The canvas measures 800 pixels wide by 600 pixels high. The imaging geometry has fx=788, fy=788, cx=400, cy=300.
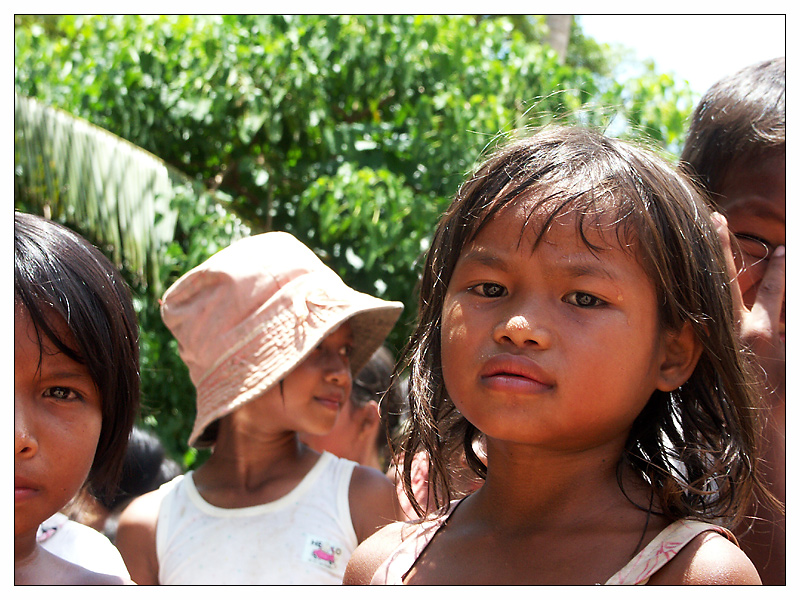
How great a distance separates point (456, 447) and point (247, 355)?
0.86m

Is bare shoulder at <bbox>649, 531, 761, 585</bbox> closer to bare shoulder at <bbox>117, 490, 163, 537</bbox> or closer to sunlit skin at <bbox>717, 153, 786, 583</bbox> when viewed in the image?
sunlit skin at <bbox>717, 153, 786, 583</bbox>

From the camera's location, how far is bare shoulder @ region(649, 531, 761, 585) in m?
1.17

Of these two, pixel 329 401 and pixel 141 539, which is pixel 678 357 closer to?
pixel 329 401

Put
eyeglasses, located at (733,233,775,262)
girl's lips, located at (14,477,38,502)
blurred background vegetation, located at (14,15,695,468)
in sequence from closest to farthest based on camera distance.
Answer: girl's lips, located at (14,477,38,502), eyeglasses, located at (733,233,775,262), blurred background vegetation, located at (14,15,695,468)

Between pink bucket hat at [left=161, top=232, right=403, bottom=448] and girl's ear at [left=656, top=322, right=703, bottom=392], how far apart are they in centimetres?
116

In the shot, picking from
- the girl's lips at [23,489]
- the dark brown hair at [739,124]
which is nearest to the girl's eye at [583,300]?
the dark brown hair at [739,124]

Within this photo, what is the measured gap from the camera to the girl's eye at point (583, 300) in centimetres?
131

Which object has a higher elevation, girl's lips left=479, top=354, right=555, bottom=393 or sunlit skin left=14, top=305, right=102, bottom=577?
girl's lips left=479, top=354, right=555, bottom=393

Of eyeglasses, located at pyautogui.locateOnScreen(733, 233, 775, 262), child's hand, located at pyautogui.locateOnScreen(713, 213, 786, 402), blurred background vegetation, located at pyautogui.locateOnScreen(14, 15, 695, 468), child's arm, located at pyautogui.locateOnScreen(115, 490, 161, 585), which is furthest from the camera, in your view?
blurred background vegetation, located at pyautogui.locateOnScreen(14, 15, 695, 468)

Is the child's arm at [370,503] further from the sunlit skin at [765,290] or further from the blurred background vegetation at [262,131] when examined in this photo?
the blurred background vegetation at [262,131]

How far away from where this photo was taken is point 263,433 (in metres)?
2.44

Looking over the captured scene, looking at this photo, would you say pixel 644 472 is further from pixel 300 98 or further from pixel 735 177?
pixel 300 98

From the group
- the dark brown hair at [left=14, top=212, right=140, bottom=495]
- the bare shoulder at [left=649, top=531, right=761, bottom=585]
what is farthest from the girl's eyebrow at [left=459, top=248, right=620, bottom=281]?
the dark brown hair at [left=14, top=212, right=140, bottom=495]

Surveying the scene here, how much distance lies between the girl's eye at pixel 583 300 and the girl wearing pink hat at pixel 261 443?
1141 mm
